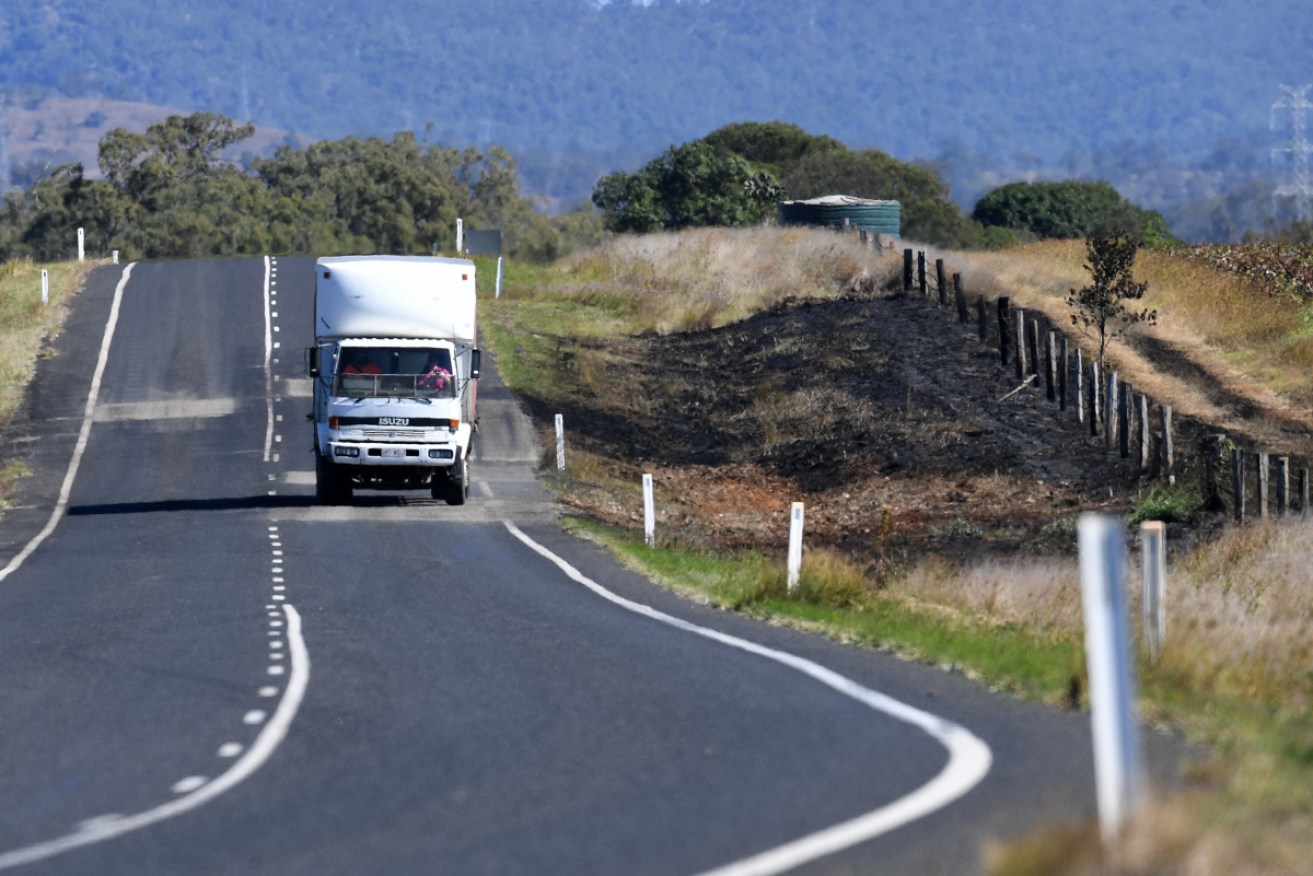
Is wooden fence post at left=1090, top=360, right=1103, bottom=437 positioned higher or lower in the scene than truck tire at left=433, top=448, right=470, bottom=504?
higher

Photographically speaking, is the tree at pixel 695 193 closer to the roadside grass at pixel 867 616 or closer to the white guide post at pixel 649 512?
the white guide post at pixel 649 512

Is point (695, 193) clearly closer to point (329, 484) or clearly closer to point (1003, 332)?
point (1003, 332)

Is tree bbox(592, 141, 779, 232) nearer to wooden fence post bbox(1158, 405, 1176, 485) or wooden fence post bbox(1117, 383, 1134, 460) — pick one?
wooden fence post bbox(1117, 383, 1134, 460)

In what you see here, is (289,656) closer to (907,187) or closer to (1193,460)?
(1193,460)

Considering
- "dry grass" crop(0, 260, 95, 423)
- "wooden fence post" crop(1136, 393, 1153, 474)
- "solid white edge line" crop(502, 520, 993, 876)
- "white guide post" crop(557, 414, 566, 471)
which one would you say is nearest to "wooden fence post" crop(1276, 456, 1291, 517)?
"wooden fence post" crop(1136, 393, 1153, 474)

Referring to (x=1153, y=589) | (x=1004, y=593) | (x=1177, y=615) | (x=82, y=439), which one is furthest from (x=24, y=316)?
(x=1153, y=589)

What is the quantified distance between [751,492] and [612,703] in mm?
21580

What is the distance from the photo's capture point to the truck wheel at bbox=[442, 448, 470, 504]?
26.7 meters

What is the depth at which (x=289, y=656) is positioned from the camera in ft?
43.5

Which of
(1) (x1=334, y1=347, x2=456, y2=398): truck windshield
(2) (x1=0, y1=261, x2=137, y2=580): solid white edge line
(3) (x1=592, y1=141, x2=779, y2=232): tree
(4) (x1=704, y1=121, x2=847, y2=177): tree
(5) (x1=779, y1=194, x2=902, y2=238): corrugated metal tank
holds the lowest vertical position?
(2) (x1=0, y1=261, x2=137, y2=580): solid white edge line

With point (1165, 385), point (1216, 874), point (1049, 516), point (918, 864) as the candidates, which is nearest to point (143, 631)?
point (918, 864)

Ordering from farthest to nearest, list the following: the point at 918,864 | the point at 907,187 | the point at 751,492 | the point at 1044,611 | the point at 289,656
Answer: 1. the point at 907,187
2. the point at 751,492
3. the point at 1044,611
4. the point at 289,656
5. the point at 918,864

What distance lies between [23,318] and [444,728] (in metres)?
42.7

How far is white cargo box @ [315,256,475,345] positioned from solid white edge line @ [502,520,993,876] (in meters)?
15.2
